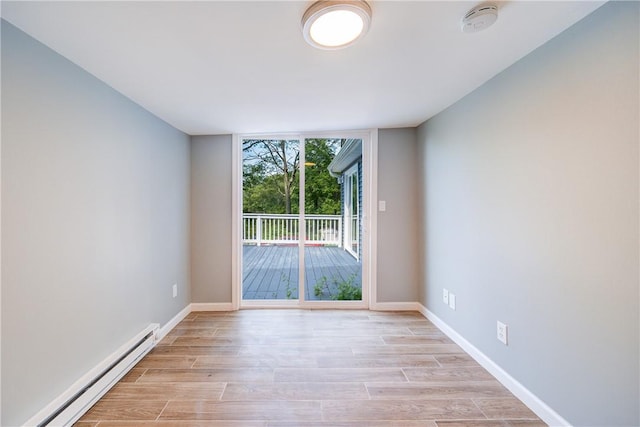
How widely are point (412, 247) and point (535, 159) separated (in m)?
1.73

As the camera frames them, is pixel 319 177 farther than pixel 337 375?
Yes

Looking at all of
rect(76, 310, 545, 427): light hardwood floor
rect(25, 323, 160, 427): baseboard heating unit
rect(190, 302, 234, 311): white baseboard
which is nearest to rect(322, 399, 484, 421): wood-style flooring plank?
rect(76, 310, 545, 427): light hardwood floor

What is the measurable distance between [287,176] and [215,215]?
3.25 ft

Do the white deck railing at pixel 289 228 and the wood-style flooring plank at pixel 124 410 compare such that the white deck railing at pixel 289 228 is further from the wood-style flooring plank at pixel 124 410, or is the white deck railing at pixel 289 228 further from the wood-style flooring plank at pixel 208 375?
the wood-style flooring plank at pixel 124 410

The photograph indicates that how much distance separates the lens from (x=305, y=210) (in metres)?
3.27

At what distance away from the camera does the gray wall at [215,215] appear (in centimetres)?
314

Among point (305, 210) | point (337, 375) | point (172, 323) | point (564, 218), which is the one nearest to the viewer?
point (564, 218)

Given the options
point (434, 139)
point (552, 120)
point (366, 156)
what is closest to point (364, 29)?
point (552, 120)

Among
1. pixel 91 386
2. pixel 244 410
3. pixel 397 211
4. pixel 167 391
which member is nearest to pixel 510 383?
pixel 244 410

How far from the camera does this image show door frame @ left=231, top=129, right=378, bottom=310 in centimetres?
310

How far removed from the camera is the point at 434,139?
268cm

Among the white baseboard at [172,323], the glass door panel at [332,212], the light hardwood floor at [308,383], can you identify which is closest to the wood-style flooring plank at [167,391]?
the light hardwood floor at [308,383]

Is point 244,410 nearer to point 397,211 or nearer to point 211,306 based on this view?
point 211,306

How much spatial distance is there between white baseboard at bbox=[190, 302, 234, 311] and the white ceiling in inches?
84.2
